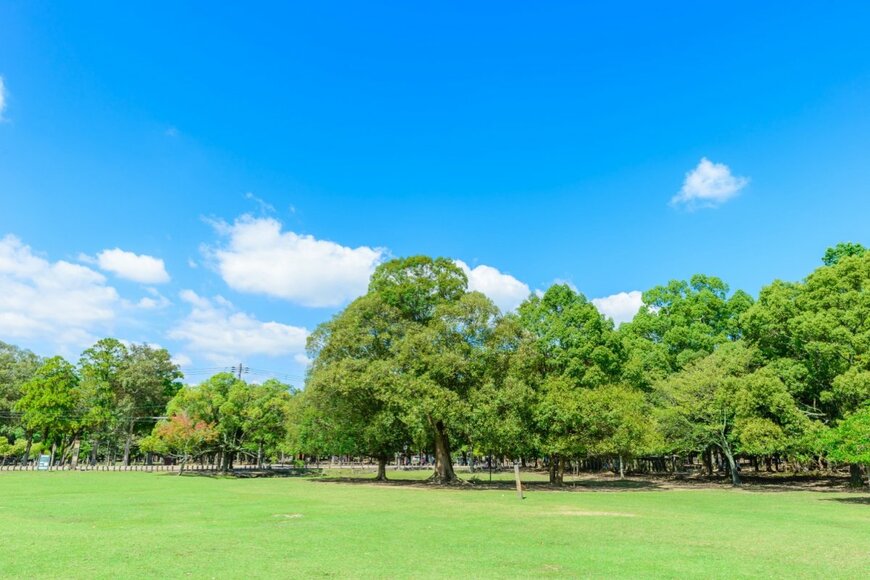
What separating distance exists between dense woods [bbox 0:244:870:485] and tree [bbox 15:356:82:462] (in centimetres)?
1276

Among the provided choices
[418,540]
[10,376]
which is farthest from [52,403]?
[418,540]

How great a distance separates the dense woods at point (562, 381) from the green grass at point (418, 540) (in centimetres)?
919

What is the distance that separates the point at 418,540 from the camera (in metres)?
11.5

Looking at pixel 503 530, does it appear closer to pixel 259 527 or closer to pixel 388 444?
pixel 259 527

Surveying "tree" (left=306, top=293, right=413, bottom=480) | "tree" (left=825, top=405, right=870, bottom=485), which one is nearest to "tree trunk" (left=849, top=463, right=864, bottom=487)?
"tree" (left=825, top=405, right=870, bottom=485)

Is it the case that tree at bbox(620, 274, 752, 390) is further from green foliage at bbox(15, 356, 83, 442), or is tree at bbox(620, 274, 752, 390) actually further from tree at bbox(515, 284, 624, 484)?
green foliage at bbox(15, 356, 83, 442)

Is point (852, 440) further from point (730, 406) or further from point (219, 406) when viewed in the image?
point (219, 406)

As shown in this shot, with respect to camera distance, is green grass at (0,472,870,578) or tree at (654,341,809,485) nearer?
green grass at (0,472,870,578)

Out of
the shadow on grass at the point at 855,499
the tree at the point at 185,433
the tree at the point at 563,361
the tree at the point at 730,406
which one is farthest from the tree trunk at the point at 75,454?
the shadow on grass at the point at 855,499

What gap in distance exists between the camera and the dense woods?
94.1ft

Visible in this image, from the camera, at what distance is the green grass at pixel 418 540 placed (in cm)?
867

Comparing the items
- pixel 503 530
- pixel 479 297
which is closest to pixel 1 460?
pixel 479 297

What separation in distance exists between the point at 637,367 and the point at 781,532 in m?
26.2

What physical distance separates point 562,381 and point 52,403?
153ft
